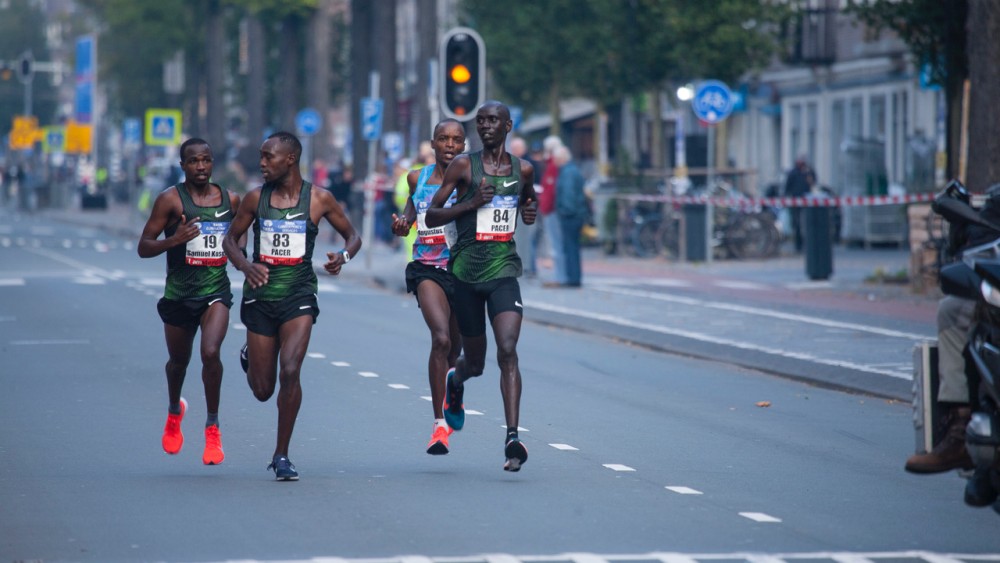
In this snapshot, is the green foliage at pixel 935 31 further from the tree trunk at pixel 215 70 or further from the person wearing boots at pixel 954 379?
the tree trunk at pixel 215 70

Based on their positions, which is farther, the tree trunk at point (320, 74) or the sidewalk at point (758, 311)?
the tree trunk at point (320, 74)

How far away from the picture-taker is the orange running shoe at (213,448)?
32.4 feet

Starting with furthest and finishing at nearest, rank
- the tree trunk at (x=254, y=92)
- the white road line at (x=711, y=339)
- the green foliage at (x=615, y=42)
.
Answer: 1. the tree trunk at (x=254, y=92)
2. the green foliage at (x=615, y=42)
3. the white road line at (x=711, y=339)

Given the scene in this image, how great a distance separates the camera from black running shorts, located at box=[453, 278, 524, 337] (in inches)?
394

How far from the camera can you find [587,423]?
1208 centimetres

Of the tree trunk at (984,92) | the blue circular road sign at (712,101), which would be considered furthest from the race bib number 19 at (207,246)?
the blue circular road sign at (712,101)

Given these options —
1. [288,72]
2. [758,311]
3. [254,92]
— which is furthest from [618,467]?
[254,92]

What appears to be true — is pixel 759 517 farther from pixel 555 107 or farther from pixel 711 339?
pixel 555 107

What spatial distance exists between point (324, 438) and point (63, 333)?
8.36 meters

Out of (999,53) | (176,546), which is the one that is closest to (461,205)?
(176,546)

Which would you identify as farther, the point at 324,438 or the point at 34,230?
the point at 34,230

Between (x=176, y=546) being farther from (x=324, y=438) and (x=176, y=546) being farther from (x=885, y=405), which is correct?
(x=885, y=405)

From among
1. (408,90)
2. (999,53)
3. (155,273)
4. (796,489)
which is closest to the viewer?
(796,489)

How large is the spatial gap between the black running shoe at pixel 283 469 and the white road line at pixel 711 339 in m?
6.58
